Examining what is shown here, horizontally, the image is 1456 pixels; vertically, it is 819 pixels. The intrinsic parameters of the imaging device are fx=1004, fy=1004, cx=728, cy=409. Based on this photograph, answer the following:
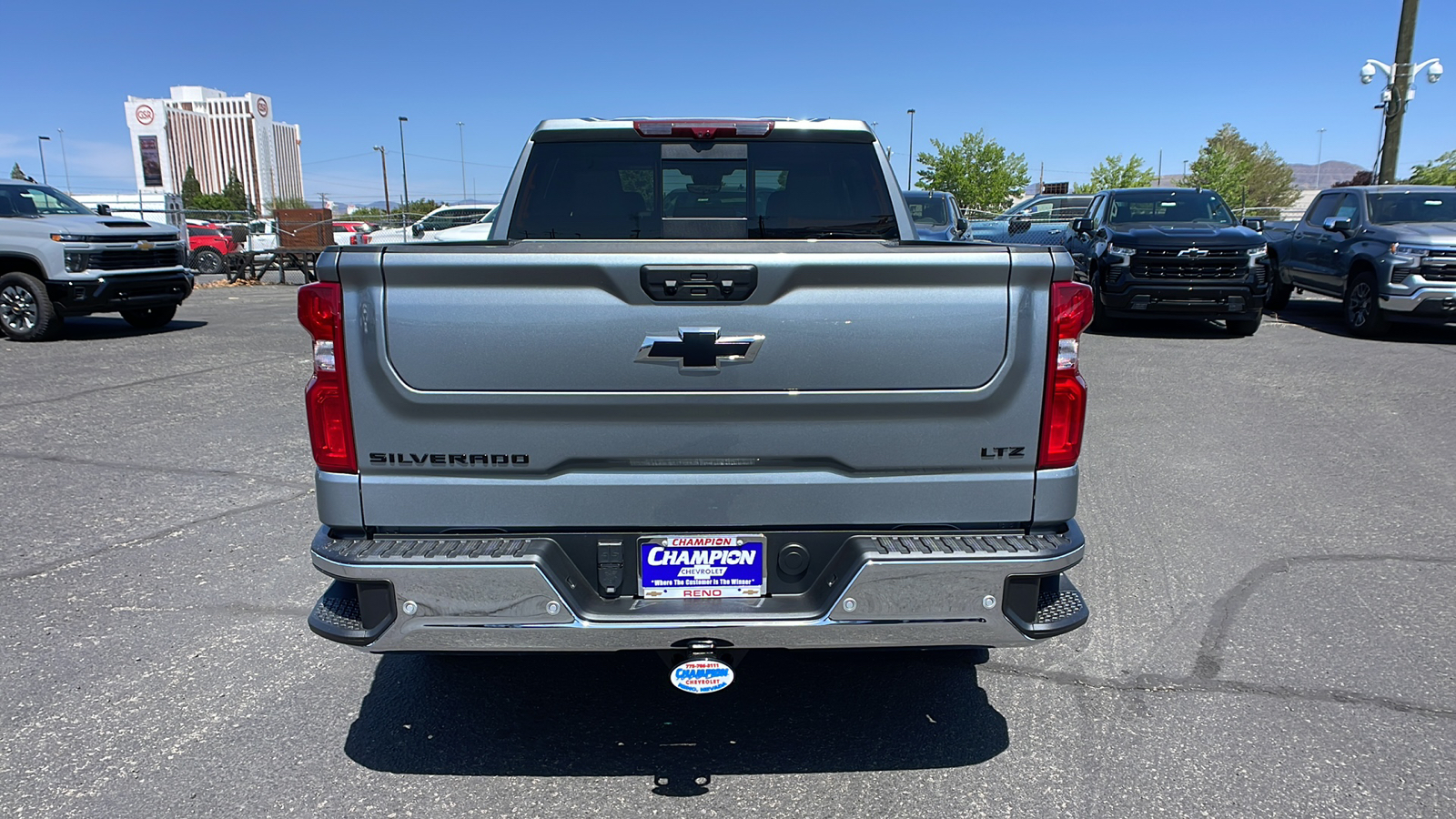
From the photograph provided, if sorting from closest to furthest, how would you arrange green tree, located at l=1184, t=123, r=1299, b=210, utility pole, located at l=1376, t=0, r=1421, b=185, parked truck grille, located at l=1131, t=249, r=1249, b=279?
parked truck grille, located at l=1131, t=249, r=1249, b=279 < utility pole, located at l=1376, t=0, r=1421, b=185 < green tree, located at l=1184, t=123, r=1299, b=210

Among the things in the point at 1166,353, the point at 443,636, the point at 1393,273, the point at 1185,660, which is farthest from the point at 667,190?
the point at 1393,273

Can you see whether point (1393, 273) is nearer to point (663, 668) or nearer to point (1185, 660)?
point (1185, 660)

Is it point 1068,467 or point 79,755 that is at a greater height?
point 1068,467

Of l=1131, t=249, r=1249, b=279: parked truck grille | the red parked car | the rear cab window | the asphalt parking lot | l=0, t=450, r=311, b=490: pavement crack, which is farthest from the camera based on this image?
the red parked car

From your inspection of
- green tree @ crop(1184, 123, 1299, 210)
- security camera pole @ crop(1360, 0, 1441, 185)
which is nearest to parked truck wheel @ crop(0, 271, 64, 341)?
security camera pole @ crop(1360, 0, 1441, 185)

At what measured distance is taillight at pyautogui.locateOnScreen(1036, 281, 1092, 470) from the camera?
2.73 meters

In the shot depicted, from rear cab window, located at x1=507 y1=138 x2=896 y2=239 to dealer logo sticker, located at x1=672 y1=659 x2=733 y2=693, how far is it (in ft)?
6.77

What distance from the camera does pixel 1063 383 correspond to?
9.10 feet

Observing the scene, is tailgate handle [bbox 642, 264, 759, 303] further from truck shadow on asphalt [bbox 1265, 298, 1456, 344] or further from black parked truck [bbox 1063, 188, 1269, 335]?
truck shadow on asphalt [bbox 1265, 298, 1456, 344]

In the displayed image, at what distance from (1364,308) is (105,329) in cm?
1745

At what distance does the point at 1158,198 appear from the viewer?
559 inches

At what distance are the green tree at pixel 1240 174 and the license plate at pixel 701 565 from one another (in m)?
59.9

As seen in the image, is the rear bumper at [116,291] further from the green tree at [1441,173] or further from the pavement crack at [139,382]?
the green tree at [1441,173]

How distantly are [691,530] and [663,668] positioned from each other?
1.18 metres
